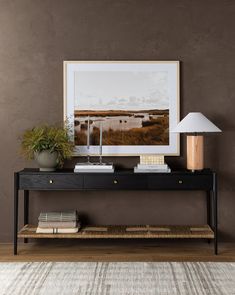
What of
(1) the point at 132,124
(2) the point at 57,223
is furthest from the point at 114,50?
(2) the point at 57,223

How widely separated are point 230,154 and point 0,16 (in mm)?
2025

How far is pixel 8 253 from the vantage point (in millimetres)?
3865

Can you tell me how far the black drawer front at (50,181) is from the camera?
150 inches

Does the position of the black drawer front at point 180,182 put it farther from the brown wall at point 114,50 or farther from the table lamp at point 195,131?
the brown wall at point 114,50

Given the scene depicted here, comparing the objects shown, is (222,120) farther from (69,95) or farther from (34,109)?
(34,109)

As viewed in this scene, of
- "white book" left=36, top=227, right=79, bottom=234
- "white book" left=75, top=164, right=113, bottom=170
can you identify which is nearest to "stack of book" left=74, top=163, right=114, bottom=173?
"white book" left=75, top=164, right=113, bottom=170

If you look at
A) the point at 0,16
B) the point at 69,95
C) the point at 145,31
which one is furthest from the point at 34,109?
the point at 145,31

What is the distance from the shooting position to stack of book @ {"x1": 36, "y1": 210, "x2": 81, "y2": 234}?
153 inches

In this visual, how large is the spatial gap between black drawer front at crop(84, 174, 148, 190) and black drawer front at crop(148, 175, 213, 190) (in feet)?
0.21

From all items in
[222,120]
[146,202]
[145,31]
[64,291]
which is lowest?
[64,291]

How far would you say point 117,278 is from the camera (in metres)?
3.26

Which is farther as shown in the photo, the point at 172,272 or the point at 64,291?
the point at 172,272

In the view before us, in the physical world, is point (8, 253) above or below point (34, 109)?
below

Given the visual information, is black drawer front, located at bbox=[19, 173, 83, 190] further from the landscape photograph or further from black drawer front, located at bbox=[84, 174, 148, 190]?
the landscape photograph
